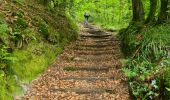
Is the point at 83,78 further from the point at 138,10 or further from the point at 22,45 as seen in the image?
the point at 138,10

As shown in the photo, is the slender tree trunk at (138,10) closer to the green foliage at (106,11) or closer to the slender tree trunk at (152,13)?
the slender tree trunk at (152,13)

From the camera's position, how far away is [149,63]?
7.41 metres

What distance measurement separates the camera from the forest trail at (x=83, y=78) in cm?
697

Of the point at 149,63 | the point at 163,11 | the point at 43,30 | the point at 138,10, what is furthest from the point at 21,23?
the point at 138,10

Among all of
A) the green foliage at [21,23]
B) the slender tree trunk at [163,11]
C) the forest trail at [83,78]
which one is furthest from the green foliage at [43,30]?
the slender tree trunk at [163,11]

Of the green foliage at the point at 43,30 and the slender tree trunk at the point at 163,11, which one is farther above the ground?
the slender tree trunk at the point at 163,11

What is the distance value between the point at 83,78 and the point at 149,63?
71.7 inches

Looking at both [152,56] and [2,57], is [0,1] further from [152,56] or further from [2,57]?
[152,56]

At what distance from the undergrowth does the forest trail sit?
0.43m

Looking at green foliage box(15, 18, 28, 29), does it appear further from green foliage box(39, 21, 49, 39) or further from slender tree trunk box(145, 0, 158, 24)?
slender tree trunk box(145, 0, 158, 24)

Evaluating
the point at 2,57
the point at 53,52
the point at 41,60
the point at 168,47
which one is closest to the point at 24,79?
the point at 2,57

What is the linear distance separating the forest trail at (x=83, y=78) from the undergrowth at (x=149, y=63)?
1.40 ft

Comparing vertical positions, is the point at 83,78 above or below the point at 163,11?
below

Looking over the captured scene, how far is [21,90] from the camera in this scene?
6.85m
